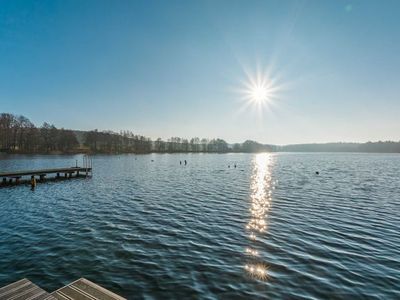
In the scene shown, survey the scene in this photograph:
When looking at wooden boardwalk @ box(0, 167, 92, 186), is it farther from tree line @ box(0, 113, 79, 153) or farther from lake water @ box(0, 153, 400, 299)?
tree line @ box(0, 113, 79, 153)

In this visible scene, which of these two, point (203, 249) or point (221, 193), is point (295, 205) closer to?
point (221, 193)

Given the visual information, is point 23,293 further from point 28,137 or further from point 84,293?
point 28,137

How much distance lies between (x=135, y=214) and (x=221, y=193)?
41.9 feet

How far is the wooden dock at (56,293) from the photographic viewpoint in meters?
6.33

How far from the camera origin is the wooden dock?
6333 mm

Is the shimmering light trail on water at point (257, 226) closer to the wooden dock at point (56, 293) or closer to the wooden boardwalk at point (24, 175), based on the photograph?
the wooden dock at point (56, 293)

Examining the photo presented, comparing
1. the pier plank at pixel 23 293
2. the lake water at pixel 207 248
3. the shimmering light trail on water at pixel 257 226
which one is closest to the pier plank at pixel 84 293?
the pier plank at pixel 23 293

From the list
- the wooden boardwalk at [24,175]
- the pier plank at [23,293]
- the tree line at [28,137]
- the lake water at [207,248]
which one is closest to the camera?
the pier plank at [23,293]

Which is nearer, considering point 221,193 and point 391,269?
point 391,269

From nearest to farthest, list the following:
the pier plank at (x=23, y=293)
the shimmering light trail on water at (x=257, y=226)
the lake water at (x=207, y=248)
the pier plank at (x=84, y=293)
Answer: the pier plank at (x=23, y=293), the pier plank at (x=84, y=293), the lake water at (x=207, y=248), the shimmering light trail on water at (x=257, y=226)

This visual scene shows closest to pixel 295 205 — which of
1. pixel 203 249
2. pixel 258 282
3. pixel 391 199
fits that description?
pixel 391 199

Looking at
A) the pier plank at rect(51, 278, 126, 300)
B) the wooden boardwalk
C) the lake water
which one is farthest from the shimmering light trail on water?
the wooden boardwalk

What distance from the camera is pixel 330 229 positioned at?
15.5 m

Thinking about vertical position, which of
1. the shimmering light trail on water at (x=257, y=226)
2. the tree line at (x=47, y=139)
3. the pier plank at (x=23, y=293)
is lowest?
the shimmering light trail on water at (x=257, y=226)
